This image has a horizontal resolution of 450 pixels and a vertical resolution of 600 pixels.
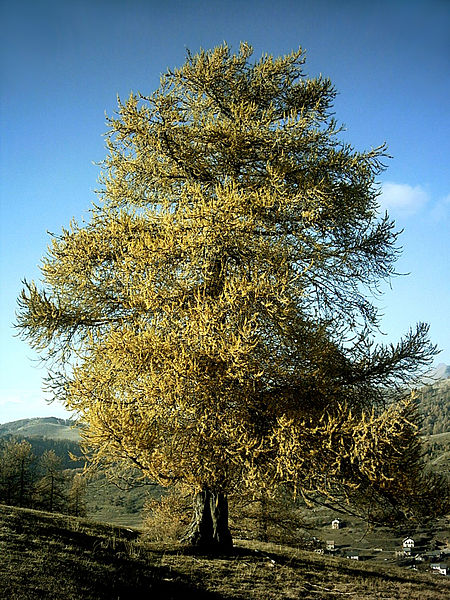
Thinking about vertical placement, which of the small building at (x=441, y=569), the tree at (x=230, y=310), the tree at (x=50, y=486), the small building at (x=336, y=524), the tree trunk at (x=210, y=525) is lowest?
the small building at (x=336, y=524)

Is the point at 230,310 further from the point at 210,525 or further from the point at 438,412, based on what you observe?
the point at 438,412

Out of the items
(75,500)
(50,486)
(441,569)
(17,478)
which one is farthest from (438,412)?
(441,569)

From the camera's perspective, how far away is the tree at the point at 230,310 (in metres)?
6.96

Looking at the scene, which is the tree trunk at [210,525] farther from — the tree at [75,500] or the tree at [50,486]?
the tree at [75,500]

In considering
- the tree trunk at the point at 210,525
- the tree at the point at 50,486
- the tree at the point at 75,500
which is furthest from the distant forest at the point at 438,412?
the tree trunk at the point at 210,525

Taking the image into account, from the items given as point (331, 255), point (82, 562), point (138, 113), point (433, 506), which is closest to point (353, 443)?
point (433, 506)

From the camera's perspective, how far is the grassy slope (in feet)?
18.7

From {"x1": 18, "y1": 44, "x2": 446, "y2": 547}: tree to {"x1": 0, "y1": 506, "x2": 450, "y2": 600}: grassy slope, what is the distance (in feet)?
3.85

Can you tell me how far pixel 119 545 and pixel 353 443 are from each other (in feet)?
14.7

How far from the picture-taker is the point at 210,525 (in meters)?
9.01

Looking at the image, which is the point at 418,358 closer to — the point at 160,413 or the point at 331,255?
the point at 331,255

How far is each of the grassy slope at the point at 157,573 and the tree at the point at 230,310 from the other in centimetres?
117

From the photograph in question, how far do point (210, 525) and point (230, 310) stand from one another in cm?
442

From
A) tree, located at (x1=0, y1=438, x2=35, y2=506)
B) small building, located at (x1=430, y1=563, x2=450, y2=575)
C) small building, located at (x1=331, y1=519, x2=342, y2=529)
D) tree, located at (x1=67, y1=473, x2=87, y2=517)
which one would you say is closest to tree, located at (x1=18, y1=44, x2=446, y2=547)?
small building, located at (x1=430, y1=563, x2=450, y2=575)
